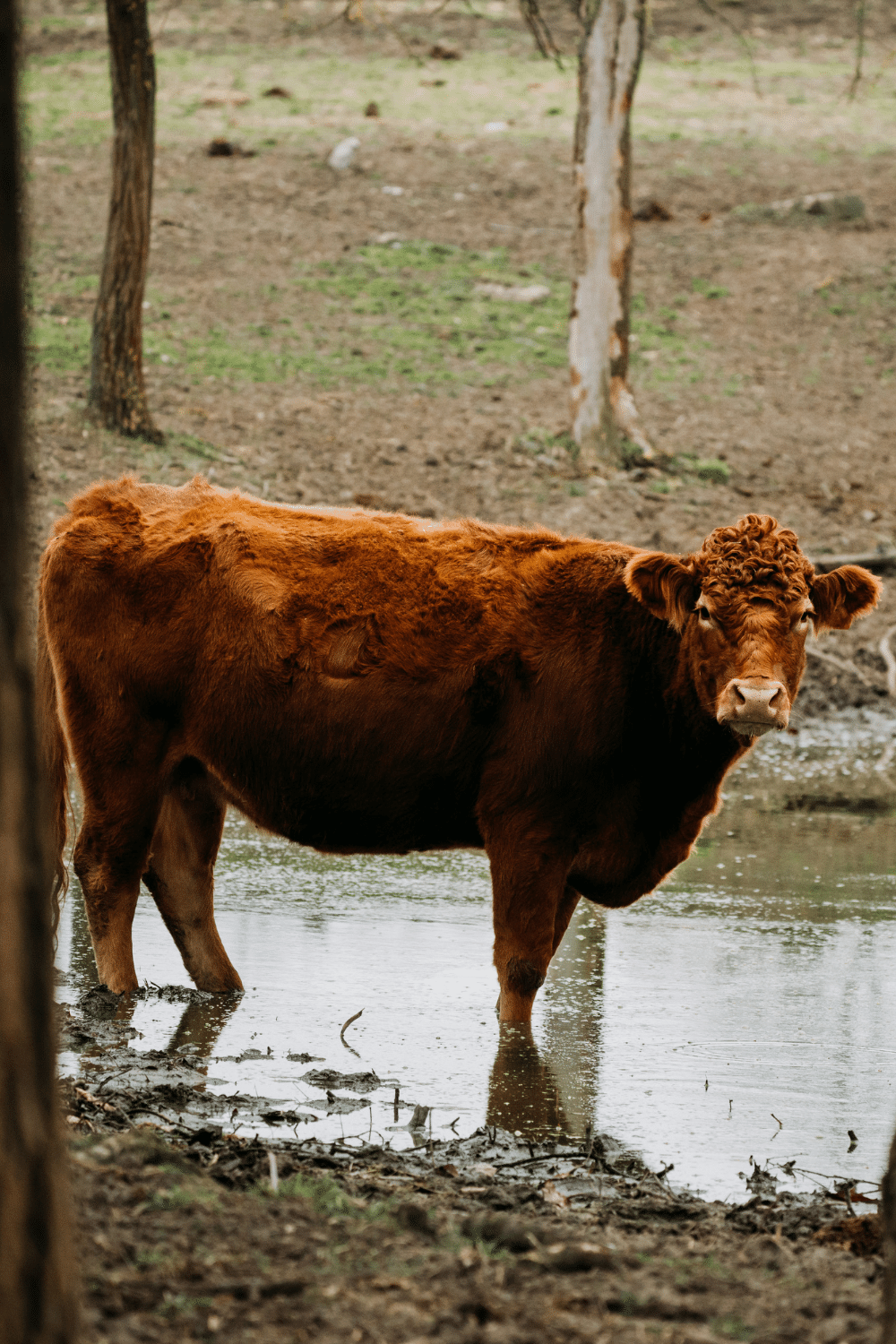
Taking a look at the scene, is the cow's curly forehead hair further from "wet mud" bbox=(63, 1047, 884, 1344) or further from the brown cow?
"wet mud" bbox=(63, 1047, 884, 1344)

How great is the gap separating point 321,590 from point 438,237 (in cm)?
1929

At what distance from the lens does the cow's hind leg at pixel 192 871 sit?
5.96 m

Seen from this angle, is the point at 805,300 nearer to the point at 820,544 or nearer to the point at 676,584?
the point at 820,544

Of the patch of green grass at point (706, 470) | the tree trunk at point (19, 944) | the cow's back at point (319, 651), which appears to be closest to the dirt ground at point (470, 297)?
the patch of green grass at point (706, 470)

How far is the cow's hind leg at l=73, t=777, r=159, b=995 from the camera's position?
5828 mm

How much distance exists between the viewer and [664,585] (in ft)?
17.9

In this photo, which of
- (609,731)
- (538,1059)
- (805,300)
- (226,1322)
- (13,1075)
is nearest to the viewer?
(13,1075)

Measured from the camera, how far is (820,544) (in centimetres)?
1437

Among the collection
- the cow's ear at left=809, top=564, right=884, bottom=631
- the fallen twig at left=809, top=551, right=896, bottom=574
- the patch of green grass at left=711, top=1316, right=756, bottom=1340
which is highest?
the cow's ear at left=809, top=564, right=884, bottom=631

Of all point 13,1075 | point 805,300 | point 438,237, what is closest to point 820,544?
point 805,300

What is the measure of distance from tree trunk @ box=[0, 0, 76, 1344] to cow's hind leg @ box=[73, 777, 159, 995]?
3.64 meters

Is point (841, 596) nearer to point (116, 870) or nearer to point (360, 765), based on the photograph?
point (360, 765)

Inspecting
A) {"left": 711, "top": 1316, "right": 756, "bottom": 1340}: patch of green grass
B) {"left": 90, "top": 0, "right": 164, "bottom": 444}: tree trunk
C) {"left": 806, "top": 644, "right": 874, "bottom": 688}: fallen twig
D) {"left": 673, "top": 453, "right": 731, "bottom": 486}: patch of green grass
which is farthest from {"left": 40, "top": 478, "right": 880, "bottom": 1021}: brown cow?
{"left": 673, "top": 453, "right": 731, "bottom": 486}: patch of green grass

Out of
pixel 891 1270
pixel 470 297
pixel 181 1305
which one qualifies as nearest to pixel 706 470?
pixel 470 297
